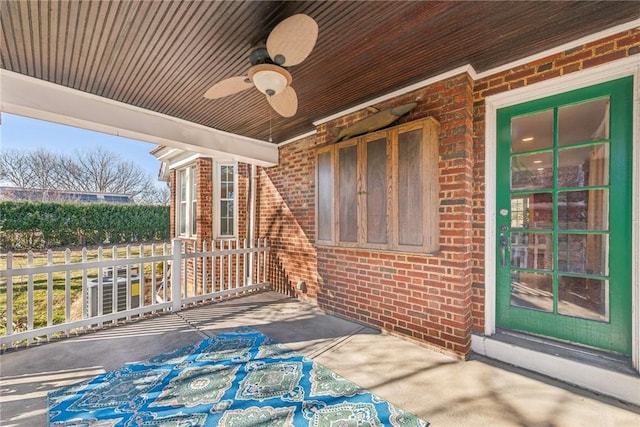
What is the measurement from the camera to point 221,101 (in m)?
3.04

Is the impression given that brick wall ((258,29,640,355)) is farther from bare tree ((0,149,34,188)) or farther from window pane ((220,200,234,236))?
bare tree ((0,149,34,188))

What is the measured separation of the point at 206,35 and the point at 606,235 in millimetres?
3522

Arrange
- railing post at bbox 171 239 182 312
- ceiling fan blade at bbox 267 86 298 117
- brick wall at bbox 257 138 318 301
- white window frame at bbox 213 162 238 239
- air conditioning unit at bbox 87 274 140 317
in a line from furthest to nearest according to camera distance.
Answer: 1. white window frame at bbox 213 162 238 239
2. air conditioning unit at bbox 87 274 140 317
3. brick wall at bbox 257 138 318 301
4. railing post at bbox 171 239 182 312
5. ceiling fan blade at bbox 267 86 298 117

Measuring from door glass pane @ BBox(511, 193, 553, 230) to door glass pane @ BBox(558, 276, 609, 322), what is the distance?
496 millimetres

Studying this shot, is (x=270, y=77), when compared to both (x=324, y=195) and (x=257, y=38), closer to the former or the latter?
(x=257, y=38)

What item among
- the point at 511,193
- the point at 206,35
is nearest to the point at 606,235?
the point at 511,193

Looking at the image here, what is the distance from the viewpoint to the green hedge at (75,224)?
798 cm

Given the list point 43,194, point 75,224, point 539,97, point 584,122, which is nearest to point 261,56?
point 539,97

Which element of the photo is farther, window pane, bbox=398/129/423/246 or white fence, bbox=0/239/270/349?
white fence, bbox=0/239/270/349

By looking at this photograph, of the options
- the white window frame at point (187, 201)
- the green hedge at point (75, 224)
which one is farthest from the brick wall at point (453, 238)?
the green hedge at point (75, 224)

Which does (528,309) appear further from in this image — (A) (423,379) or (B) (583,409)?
(A) (423,379)

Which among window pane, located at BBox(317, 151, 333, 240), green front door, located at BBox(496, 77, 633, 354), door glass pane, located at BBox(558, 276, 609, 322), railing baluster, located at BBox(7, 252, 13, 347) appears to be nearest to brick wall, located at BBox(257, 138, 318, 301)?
window pane, located at BBox(317, 151, 333, 240)

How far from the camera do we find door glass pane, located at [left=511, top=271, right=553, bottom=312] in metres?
2.34

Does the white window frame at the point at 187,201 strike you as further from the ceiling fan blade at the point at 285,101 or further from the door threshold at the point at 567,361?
the door threshold at the point at 567,361
